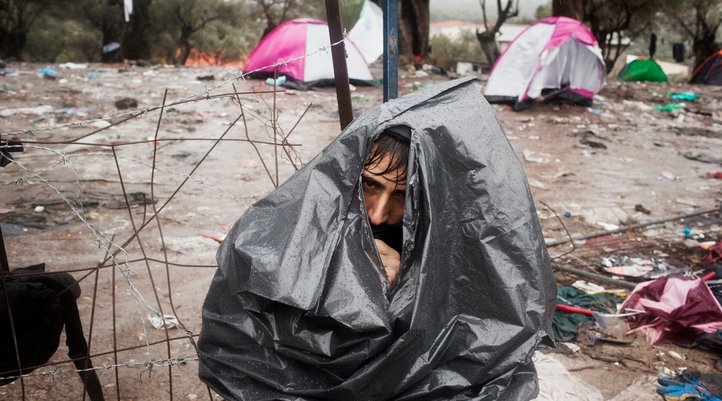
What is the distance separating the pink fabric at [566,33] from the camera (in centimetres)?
860

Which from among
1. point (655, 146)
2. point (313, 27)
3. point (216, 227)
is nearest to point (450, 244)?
point (216, 227)

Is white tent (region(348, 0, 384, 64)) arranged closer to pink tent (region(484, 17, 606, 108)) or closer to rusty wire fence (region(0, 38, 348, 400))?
pink tent (region(484, 17, 606, 108))

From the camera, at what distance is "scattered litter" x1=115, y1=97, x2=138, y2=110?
24.6 feet

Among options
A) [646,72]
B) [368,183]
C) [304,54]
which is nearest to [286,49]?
[304,54]

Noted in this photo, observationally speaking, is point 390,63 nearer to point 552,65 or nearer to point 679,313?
point 679,313

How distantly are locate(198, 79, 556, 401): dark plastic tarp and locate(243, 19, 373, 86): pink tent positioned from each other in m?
8.39

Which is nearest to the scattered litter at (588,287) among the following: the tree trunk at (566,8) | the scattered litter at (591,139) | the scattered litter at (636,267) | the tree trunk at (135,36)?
the scattered litter at (636,267)

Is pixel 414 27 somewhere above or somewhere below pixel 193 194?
above

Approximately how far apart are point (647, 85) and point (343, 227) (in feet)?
41.4

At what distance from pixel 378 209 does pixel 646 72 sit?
723 inches

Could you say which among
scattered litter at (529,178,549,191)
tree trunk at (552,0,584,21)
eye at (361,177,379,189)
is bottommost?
scattered litter at (529,178,549,191)

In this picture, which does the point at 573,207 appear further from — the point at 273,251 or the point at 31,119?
the point at 31,119

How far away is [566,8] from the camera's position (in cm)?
1159

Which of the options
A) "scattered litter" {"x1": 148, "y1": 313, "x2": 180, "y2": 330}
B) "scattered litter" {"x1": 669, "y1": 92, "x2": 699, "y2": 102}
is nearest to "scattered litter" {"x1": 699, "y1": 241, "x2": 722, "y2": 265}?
"scattered litter" {"x1": 148, "y1": 313, "x2": 180, "y2": 330}
